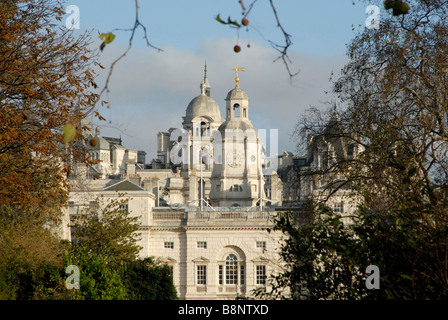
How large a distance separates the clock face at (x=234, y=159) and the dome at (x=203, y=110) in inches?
2254

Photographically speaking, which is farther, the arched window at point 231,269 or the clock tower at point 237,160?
the clock tower at point 237,160

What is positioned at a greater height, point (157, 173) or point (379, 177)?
point (157, 173)

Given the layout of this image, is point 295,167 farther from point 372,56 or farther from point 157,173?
point 157,173

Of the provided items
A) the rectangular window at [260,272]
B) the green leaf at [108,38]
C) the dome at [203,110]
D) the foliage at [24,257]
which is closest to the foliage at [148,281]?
the foliage at [24,257]

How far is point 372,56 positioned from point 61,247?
1741cm

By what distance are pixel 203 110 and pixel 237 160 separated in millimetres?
58679

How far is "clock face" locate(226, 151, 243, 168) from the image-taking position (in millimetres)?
123000

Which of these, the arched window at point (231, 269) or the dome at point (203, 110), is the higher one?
the dome at point (203, 110)

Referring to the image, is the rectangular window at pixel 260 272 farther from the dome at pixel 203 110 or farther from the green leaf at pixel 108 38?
the dome at pixel 203 110

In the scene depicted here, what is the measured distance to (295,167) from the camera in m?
32.7

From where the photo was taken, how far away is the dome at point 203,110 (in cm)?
18088

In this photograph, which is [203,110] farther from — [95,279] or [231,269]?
[95,279]

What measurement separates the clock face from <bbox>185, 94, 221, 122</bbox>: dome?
57.3m

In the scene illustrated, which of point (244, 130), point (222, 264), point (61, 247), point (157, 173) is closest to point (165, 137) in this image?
point (157, 173)
